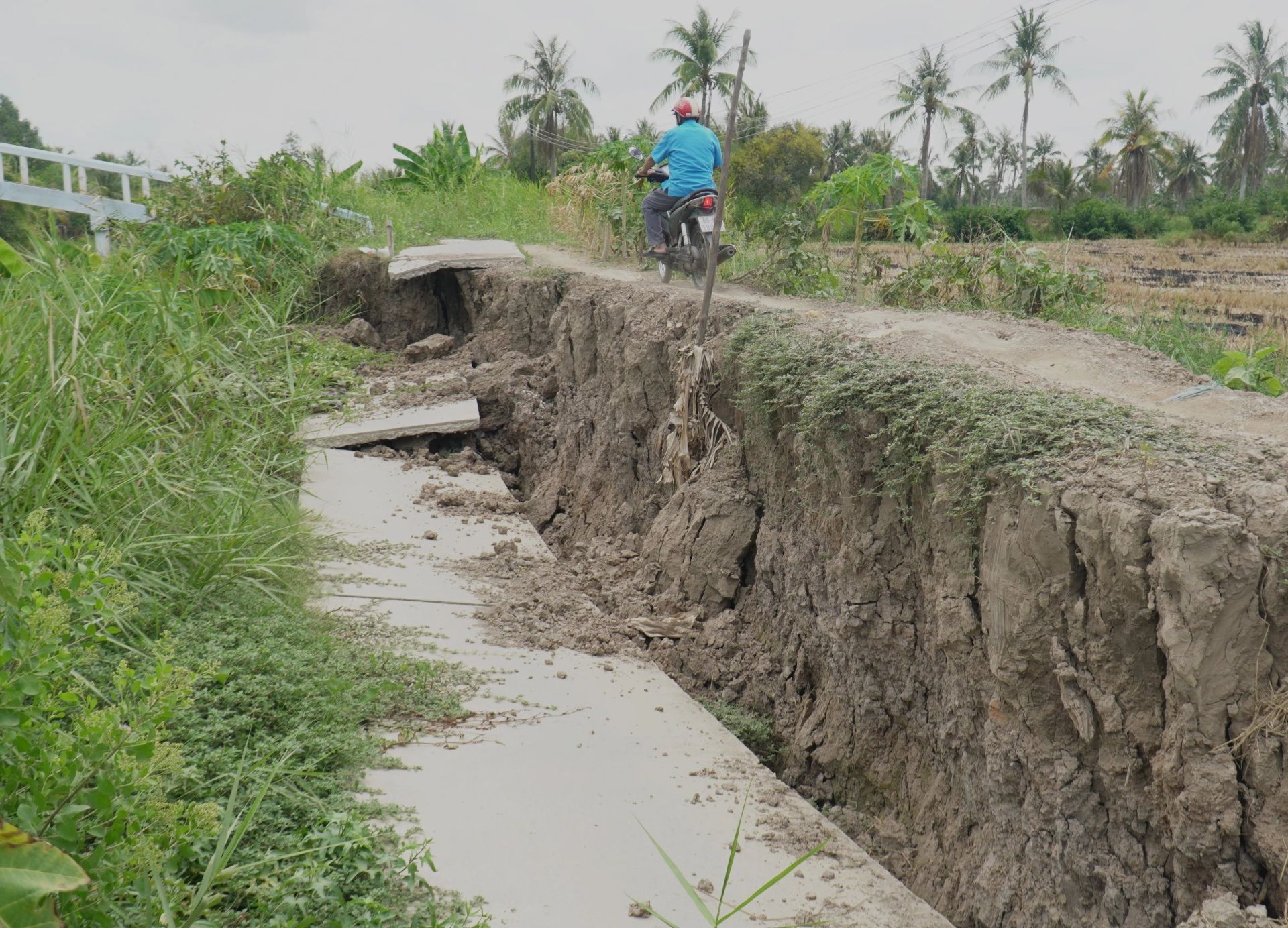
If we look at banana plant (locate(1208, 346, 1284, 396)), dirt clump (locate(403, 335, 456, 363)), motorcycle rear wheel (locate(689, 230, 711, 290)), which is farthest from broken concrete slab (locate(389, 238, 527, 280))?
banana plant (locate(1208, 346, 1284, 396))

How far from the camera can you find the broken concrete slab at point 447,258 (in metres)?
11.0

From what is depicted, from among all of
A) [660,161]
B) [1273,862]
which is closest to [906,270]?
[660,161]

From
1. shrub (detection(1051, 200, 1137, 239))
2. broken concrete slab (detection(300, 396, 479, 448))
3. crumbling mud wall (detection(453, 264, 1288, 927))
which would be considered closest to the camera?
crumbling mud wall (detection(453, 264, 1288, 927))

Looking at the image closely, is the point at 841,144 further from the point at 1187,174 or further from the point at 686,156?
the point at 686,156

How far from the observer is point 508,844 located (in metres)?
3.47

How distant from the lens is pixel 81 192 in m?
12.2

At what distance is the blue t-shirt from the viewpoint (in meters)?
8.95

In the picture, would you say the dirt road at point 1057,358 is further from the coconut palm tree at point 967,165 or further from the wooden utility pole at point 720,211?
the coconut palm tree at point 967,165

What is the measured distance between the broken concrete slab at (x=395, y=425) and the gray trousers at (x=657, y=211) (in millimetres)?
2178

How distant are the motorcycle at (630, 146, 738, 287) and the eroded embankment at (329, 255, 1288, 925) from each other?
118 inches

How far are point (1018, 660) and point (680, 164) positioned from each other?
6.49 meters

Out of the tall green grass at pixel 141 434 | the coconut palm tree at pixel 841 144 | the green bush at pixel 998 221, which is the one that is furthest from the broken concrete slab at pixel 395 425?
the coconut palm tree at pixel 841 144

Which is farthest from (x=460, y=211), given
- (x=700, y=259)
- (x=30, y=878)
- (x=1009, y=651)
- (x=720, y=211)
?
(x=30, y=878)

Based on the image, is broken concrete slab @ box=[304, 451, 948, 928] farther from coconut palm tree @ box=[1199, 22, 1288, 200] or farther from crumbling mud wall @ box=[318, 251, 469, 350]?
coconut palm tree @ box=[1199, 22, 1288, 200]
